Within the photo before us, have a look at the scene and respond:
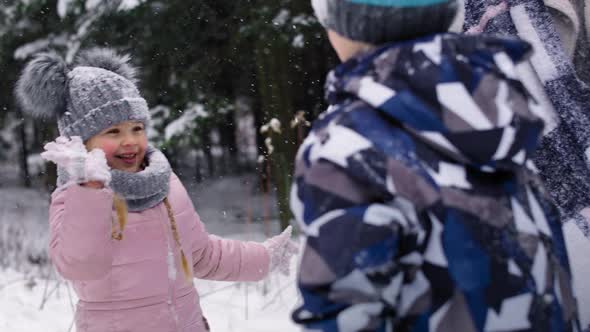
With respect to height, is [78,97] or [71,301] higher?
[78,97]

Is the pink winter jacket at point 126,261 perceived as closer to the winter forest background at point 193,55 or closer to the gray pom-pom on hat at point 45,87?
the gray pom-pom on hat at point 45,87

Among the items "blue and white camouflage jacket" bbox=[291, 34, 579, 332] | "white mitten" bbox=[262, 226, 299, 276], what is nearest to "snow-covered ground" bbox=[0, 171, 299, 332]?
"white mitten" bbox=[262, 226, 299, 276]

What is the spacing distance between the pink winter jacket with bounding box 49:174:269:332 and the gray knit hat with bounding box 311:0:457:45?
104cm

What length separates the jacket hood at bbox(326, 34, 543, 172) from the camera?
1.18 m

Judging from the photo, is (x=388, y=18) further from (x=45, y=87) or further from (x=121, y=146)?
(x=45, y=87)

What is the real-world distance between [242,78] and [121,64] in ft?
20.4

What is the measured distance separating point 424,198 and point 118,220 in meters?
1.31

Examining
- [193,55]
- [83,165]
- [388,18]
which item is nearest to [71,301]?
[83,165]

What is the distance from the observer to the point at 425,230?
1.18 metres

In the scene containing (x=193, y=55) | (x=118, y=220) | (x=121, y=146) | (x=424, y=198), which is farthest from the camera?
(x=193, y=55)

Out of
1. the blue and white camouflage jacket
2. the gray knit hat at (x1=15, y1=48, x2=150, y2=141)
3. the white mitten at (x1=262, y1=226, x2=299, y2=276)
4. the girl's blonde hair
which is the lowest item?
the white mitten at (x1=262, y1=226, x2=299, y2=276)

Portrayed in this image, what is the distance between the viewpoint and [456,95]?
1.19 m

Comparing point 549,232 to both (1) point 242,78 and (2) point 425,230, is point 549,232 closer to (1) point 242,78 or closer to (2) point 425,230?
(2) point 425,230

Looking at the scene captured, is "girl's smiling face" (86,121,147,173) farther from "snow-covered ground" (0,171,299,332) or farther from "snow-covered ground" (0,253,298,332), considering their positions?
"snow-covered ground" (0,253,298,332)
